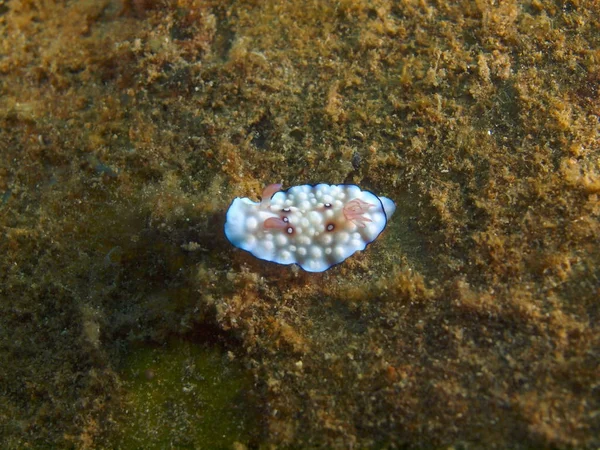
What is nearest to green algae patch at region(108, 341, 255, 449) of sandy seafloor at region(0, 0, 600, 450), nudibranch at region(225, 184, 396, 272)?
sandy seafloor at region(0, 0, 600, 450)

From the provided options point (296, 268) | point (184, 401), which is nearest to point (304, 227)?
point (296, 268)

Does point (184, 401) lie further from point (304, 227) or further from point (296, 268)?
point (304, 227)

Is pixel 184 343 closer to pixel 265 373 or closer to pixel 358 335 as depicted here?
pixel 265 373

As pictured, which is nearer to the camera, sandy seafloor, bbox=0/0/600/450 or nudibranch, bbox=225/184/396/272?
sandy seafloor, bbox=0/0/600/450

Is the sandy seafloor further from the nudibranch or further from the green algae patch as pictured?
the nudibranch

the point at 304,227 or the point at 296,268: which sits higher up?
the point at 304,227

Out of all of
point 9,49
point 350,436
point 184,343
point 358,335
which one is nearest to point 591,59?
point 358,335
